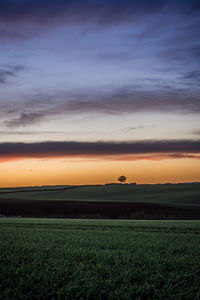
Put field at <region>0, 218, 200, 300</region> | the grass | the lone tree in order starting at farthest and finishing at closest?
the lone tree, the grass, field at <region>0, 218, 200, 300</region>

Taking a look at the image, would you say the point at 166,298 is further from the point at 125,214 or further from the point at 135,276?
the point at 125,214

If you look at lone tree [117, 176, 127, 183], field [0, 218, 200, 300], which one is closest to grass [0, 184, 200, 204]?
lone tree [117, 176, 127, 183]

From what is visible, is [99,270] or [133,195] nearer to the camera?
[99,270]

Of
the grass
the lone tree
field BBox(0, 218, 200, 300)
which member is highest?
field BBox(0, 218, 200, 300)

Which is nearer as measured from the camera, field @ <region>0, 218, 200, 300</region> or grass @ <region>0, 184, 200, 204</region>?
field @ <region>0, 218, 200, 300</region>

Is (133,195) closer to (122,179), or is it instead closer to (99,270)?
(122,179)

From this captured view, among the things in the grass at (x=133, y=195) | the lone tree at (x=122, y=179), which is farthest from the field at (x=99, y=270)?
the lone tree at (x=122, y=179)

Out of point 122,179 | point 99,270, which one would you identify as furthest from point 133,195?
point 99,270

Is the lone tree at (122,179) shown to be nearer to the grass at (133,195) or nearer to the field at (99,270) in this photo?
the grass at (133,195)

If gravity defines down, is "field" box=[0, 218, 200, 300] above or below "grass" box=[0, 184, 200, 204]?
above

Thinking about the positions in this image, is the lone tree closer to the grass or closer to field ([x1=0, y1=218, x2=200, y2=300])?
the grass

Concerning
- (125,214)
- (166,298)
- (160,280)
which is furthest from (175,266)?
(125,214)

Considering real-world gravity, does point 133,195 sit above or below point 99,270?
below

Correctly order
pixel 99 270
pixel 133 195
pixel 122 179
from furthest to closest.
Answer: pixel 122 179 < pixel 133 195 < pixel 99 270
